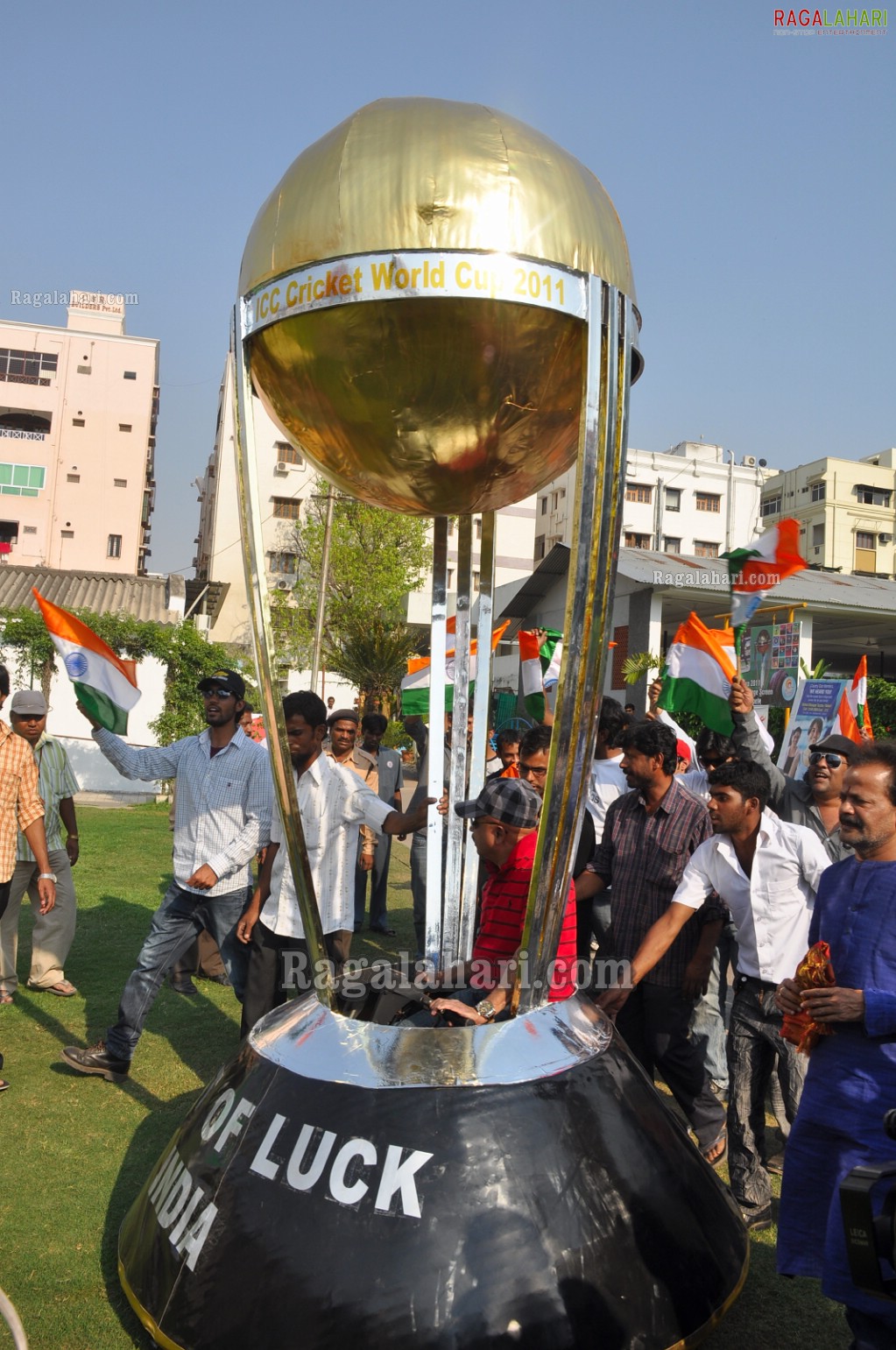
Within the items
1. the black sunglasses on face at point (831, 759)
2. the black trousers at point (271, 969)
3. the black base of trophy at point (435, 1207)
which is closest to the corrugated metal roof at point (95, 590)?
the black trousers at point (271, 969)

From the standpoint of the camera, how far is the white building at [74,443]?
45312mm

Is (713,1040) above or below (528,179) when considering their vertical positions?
below

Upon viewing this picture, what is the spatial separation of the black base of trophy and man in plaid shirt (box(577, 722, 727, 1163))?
4.15 feet

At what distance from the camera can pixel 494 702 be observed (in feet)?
72.2

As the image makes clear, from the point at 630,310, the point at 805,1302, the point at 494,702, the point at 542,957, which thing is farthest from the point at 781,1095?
the point at 494,702

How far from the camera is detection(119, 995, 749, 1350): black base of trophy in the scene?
8.47 feet

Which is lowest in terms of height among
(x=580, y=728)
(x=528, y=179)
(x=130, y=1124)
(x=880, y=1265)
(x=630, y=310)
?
(x=130, y=1124)

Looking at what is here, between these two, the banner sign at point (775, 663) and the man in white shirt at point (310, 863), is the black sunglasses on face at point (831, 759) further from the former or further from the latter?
the banner sign at point (775, 663)

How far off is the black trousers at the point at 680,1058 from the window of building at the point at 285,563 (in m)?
35.9

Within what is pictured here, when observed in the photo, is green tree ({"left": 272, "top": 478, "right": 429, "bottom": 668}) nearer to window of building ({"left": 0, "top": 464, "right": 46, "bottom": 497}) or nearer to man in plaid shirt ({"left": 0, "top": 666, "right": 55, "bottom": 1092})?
window of building ({"left": 0, "top": 464, "right": 46, "bottom": 497})

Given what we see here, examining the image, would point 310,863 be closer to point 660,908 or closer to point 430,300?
point 660,908

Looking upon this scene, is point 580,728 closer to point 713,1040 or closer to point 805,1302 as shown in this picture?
point 805,1302

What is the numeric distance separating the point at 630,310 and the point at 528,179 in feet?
1.78
